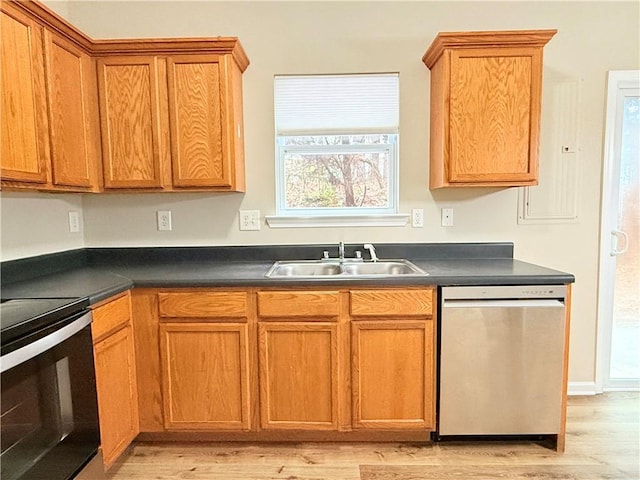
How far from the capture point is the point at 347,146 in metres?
2.67

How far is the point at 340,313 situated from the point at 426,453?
0.86 meters

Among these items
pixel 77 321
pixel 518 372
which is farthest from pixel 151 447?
pixel 518 372

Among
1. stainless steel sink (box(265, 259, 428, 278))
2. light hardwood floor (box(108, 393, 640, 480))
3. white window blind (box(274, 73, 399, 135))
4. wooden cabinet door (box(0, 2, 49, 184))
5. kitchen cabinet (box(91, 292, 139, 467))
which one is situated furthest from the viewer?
white window blind (box(274, 73, 399, 135))

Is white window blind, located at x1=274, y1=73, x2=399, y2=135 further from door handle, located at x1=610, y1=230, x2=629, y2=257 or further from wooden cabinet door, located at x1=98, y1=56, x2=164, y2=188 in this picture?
door handle, located at x1=610, y1=230, x2=629, y2=257

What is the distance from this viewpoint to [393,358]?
6.72 ft

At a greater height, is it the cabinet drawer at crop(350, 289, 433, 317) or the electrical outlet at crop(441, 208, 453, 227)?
the electrical outlet at crop(441, 208, 453, 227)

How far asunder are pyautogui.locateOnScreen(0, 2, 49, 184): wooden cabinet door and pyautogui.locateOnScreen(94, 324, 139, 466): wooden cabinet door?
84cm

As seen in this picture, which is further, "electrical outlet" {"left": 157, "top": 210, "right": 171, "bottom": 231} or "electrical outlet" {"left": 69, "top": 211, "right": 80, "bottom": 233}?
"electrical outlet" {"left": 157, "top": 210, "right": 171, "bottom": 231}

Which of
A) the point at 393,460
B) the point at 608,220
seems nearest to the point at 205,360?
the point at 393,460

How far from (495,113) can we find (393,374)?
153cm

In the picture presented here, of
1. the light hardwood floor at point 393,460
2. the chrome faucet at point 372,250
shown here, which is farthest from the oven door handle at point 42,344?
the chrome faucet at point 372,250

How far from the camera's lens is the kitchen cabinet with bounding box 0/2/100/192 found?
169 cm

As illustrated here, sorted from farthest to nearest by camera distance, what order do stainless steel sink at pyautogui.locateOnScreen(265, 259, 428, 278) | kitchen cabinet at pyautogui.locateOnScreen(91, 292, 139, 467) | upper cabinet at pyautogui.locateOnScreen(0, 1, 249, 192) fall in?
1. stainless steel sink at pyautogui.locateOnScreen(265, 259, 428, 278)
2. upper cabinet at pyautogui.locateOnScreen(0, 1, 249, 192)
3. kitchen cabinet at pyautogui.locateOnScreen(91, 292, 139, 467)

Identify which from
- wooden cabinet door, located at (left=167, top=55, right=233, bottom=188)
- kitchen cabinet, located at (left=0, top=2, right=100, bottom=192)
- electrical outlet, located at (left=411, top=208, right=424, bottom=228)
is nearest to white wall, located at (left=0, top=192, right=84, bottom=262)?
kitchen cabinet, located at (left=0, top=2, right=100, bottom=192)
